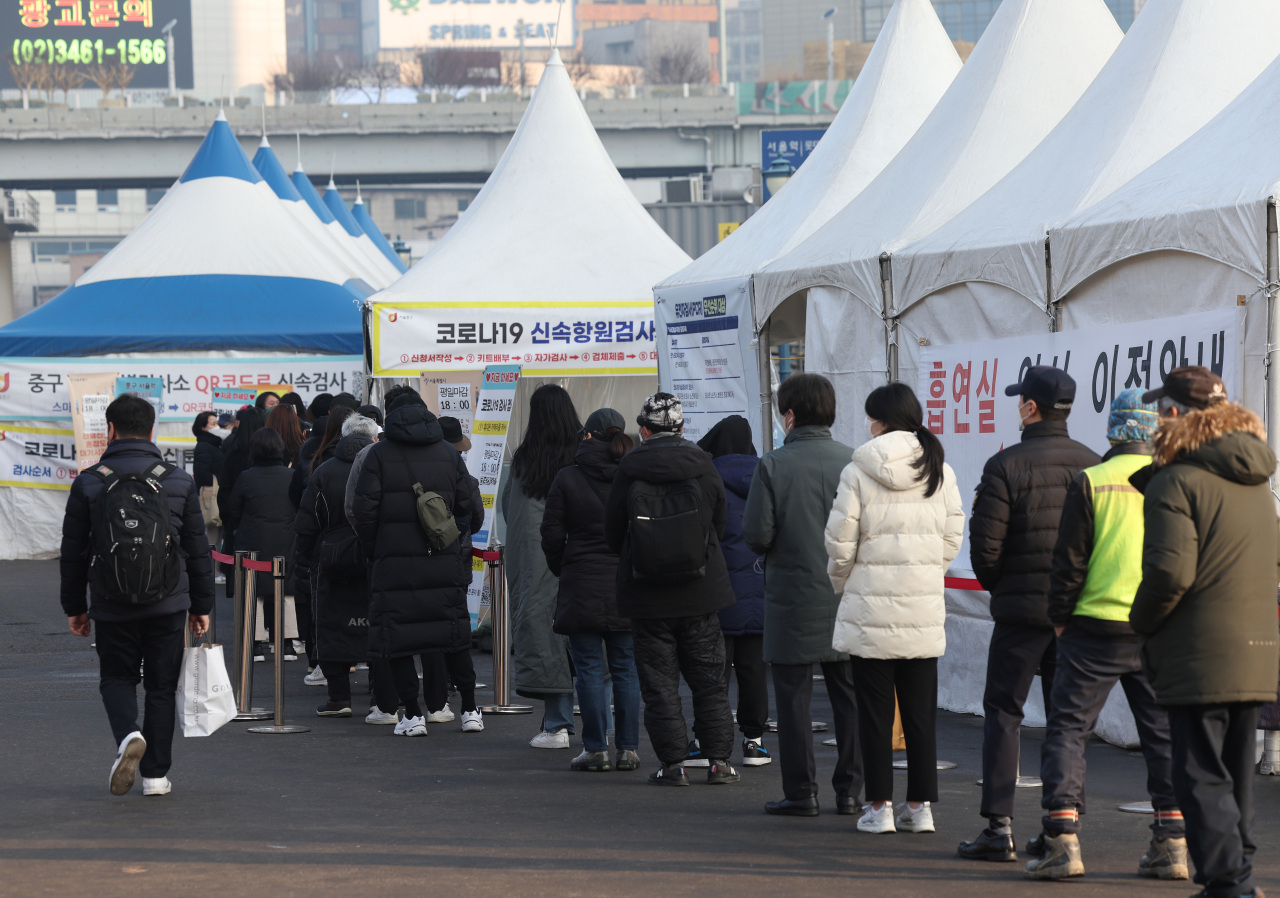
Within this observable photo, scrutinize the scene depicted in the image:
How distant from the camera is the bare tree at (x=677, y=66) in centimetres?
12406

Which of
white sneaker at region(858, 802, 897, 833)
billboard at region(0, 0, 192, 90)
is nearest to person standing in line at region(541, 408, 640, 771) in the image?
white sneaker at region(858, 802, 897, 833)

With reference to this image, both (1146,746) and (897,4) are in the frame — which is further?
(897,4)

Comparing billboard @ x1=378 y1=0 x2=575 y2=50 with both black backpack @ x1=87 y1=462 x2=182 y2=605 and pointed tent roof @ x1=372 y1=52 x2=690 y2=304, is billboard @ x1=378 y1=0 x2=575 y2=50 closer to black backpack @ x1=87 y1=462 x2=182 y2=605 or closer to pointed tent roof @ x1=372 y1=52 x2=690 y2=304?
pointed tent roof @ x1=372 y1=52 x2=690 y2=304

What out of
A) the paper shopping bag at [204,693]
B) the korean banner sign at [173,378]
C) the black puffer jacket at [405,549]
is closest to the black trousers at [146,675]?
the paper shopping bag at [204,693]

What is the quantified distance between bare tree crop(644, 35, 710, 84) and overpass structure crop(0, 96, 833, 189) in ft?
197

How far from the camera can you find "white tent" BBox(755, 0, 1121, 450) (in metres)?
9.87

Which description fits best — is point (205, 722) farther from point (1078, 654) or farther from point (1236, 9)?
point (1236, 9)

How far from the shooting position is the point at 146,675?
7168mm

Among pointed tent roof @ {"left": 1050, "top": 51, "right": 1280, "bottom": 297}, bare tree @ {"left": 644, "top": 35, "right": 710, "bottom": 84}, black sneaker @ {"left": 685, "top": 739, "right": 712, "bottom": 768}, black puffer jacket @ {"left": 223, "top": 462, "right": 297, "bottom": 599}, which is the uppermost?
bare tree @ {"left": 644, "top": 35, "right": 710, "bottom": 84}

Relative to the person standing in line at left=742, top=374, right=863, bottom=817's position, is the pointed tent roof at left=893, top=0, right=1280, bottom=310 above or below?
above

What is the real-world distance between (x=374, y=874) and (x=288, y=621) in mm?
5840

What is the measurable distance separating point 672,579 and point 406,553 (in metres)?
1.99

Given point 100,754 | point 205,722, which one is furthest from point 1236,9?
point 100,754

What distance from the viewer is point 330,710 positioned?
959 centimetres
